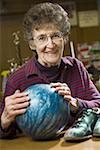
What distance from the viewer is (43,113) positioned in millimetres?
1039

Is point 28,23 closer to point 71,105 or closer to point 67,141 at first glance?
point 71,105

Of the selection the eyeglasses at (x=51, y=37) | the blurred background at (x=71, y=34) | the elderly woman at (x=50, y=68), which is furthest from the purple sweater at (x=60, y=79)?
the blurred background at (x=71, y=34)

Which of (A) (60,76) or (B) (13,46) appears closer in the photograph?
(A) (60,76)

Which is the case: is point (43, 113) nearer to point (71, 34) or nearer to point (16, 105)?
point (16, 105)

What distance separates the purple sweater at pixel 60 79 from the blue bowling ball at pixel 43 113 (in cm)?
18

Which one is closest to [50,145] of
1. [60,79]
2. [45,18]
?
[60,79]

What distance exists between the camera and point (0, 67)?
3311 mm

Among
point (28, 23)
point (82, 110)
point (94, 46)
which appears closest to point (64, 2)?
point (94, 46)

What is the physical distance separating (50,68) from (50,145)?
1.12 feet

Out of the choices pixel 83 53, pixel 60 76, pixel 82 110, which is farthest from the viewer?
pixel 83 53

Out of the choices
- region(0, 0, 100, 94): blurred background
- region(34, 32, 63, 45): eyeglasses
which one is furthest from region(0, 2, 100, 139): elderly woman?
region(0, 0, 100, 94): blurred background

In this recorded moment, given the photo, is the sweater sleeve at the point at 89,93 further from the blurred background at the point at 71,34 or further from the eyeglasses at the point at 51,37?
the blurred background at the point at 71,34

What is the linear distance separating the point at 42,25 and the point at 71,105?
0.31 meters

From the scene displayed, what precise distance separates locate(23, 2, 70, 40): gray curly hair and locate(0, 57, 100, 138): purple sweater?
4.8 inches
